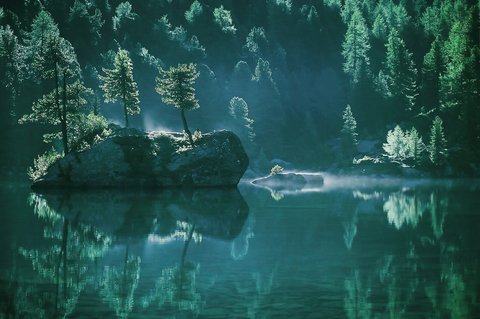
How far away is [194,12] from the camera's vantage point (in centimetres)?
15975

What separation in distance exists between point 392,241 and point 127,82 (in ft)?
182

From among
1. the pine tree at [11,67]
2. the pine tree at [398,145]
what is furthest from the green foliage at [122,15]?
the pine tree at [398,145]

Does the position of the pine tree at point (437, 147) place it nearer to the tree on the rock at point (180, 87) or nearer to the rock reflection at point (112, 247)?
the tree on the rock at point (180, 87)

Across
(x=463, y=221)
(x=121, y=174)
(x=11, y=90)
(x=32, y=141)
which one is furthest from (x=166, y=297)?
(x=11, y=90)

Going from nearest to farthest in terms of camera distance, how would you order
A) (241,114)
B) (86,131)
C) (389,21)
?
(86,131) < (241,114) < (389,21)

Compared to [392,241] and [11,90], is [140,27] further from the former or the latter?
[392,241]

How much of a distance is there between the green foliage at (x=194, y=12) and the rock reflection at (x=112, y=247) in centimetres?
11250

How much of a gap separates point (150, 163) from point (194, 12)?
97376mm

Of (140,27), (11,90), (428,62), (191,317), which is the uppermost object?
(140,27)

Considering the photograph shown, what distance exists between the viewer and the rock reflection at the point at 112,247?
1720cm

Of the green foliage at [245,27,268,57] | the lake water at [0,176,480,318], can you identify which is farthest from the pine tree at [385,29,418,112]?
the lake water at [0,176,480,318]

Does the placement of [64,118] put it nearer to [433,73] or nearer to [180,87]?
[180,87]

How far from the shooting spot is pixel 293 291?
18.3 meters

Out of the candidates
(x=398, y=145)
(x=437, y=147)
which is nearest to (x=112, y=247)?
(x=437, y=147)
